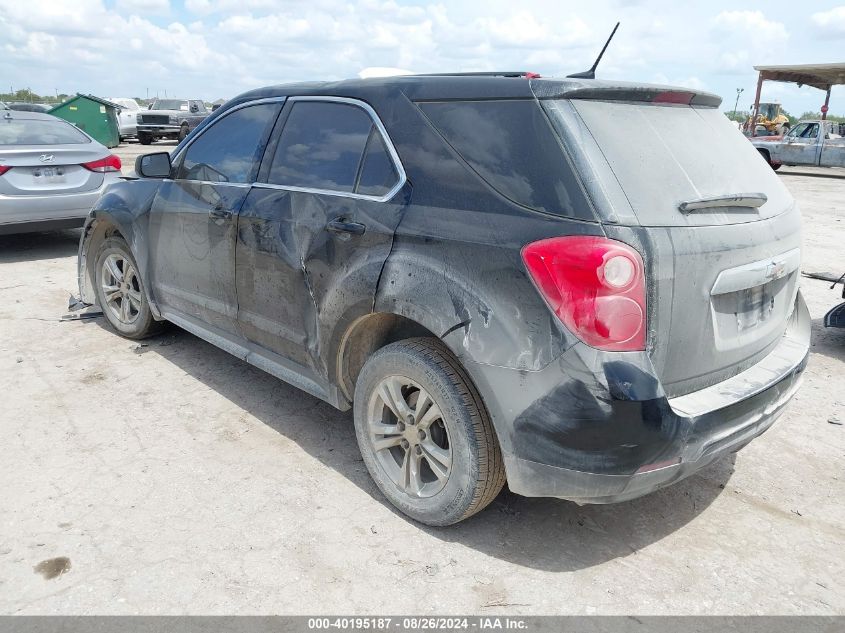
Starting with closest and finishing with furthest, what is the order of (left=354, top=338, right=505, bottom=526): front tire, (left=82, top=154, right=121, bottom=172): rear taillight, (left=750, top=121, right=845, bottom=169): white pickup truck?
(left=354, top=338, right=505, bottom=526): front tire
(left=82, top=154, right=121, bottom=172): rear taillight
(left=750, top=121, right=845, bottom=169): white pickup truck

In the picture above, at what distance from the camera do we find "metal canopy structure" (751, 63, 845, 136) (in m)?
24.6

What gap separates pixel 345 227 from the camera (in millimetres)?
3014

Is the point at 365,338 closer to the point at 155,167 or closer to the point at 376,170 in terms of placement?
the point at 376,170

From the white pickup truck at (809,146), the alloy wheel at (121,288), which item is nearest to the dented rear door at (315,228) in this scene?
the alloy wheel at (121,288)

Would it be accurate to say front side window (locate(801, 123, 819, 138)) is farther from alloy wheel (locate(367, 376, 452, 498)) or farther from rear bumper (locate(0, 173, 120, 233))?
alloy wheel (locate(367, 376, 452, 498))

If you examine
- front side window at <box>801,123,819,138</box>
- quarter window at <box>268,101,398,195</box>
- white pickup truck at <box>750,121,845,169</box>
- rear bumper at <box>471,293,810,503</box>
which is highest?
quarter window at <box>268,101,398,195</box>

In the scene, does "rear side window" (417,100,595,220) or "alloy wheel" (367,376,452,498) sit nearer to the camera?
"rear side window" (417,100,595,220)

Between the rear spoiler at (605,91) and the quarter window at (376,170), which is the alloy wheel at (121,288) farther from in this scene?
the rear spoiler at (605,91)

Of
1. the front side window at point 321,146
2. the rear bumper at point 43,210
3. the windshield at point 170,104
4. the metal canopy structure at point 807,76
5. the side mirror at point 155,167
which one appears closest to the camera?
the front side window at point 321,146

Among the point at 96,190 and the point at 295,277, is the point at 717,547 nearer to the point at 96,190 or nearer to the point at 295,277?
the point at 295,277

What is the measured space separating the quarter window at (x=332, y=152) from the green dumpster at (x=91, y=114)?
832 inches

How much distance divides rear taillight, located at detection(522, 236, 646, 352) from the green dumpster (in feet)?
75.0

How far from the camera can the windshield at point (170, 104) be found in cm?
2939

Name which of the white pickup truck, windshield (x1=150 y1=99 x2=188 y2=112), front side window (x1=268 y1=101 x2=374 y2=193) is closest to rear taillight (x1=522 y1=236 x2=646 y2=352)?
front side window (x1=268 y1=101 x2=374 y2=193)
